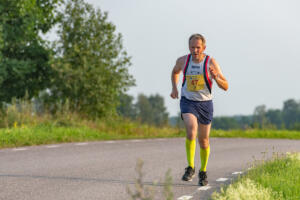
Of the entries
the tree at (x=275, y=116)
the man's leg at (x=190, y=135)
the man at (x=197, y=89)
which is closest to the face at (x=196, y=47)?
the man at (x=197, y=89)

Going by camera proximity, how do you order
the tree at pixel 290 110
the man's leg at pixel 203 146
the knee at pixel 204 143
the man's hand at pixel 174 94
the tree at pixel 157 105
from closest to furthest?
the man's leg at pixel 203 146
the man's hand at pixel 174 94
the knee at pixel 204 143
the tree at pixel 157 105
the tree at pixel 290 110

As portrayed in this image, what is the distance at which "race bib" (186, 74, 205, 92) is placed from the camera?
6.86 metres

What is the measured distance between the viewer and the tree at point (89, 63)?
2233cm

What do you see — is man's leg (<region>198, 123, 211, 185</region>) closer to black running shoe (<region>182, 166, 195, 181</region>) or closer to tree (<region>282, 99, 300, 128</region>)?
black running shoe (<region>182, 166, 195, 181</region>)

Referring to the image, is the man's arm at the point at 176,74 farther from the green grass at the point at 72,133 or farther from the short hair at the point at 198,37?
the green grass at the point at 72,133

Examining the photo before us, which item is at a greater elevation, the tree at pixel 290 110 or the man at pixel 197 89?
the tree at pixel 290 110

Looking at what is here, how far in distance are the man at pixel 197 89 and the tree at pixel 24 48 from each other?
636 inches

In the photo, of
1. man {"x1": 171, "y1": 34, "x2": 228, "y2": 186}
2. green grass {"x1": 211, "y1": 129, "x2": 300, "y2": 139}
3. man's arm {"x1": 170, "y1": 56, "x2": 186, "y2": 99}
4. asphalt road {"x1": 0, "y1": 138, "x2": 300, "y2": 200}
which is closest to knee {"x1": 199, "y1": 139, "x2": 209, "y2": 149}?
man {"x1": 171, "y1": 34, "x2": 228, "y2": 186}

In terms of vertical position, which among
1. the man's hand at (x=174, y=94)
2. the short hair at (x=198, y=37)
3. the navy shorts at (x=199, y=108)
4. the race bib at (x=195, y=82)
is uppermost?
the short hair at (x=198, y=37)

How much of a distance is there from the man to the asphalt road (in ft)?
2.17

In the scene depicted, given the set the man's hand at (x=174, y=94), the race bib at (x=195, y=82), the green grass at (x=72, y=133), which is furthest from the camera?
the green grass at (x=72, y=133)

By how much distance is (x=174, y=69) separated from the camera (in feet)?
24.2

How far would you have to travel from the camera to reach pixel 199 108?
7051 mm

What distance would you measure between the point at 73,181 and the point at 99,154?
12.8 feet
